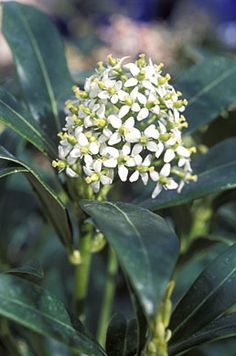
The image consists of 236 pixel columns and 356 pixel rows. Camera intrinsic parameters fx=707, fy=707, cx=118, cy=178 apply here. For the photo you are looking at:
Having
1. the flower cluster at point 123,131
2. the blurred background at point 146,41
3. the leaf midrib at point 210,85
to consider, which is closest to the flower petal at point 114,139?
the flower cluster at point 123,131

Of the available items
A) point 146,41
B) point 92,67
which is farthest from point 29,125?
point 146,41

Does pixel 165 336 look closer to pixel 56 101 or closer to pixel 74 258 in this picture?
pixel 74 258

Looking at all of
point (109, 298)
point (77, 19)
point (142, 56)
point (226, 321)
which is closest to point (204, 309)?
point (226, 321)

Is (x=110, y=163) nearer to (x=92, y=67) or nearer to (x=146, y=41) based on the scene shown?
(x=92, y=67)

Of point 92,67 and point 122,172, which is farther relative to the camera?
point 92,67

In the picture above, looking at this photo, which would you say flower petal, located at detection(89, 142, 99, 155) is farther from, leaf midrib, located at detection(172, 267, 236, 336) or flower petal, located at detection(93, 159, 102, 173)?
leaf midrib, located at detection(172, 267, 236, 336)

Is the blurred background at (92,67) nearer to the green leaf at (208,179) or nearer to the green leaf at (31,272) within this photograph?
the green leaf at (208,179)
